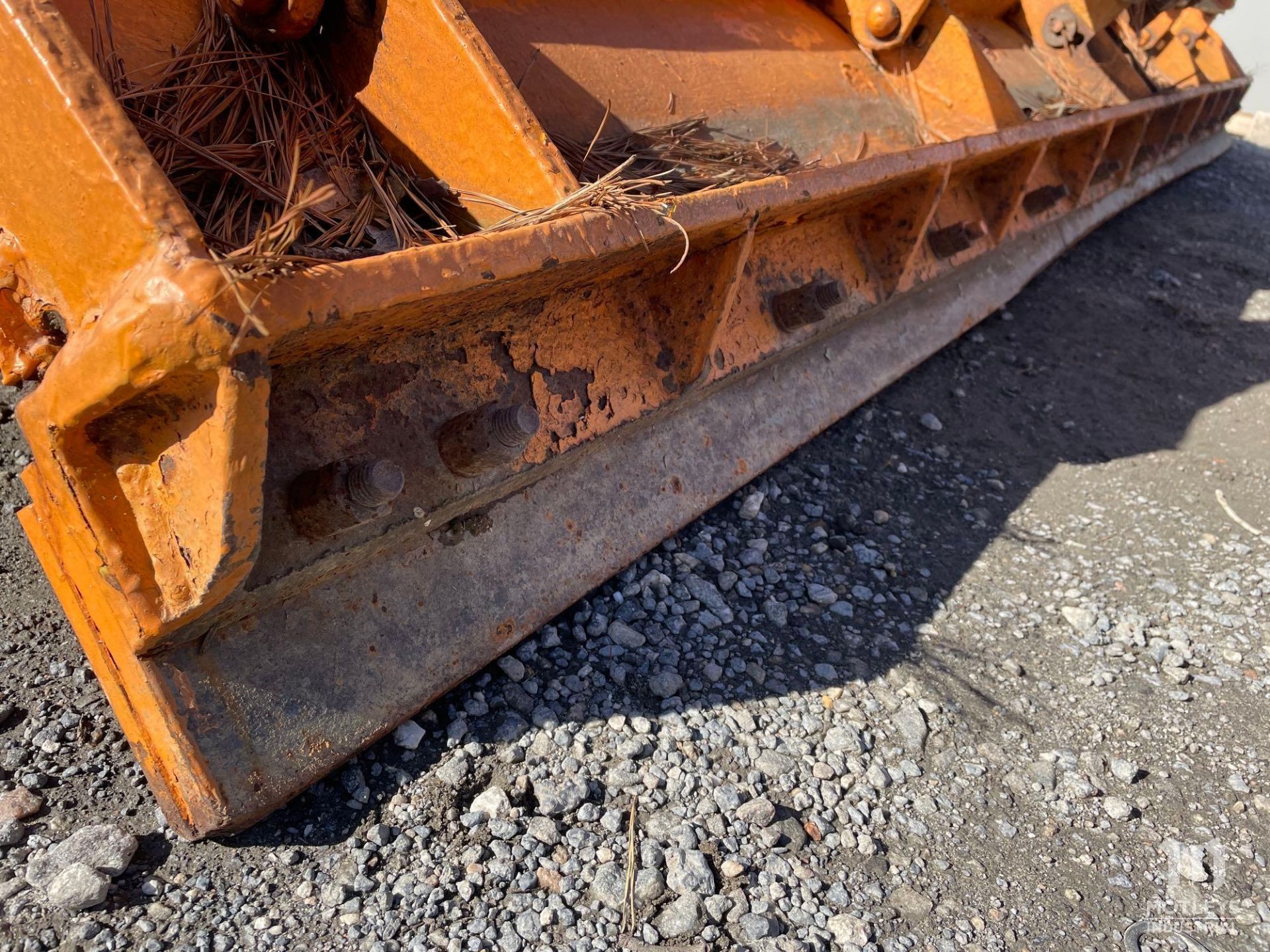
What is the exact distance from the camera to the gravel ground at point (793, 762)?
1836 millimetres

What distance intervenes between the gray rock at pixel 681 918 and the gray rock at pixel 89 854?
→ 1098mm

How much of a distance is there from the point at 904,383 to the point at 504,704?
2.90 m

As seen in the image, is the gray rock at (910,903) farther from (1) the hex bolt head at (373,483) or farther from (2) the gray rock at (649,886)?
(1) the hex bolt head at (373,483)

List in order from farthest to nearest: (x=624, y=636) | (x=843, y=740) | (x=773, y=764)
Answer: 1. (x=624, y=636)
2. (x=843, y=740)
3. (x=773, y=764)

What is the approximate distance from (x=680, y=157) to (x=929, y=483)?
1.80 meters

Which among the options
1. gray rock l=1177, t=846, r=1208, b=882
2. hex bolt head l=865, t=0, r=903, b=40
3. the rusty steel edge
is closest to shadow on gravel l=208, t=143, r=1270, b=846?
gray rock l=1177, t=846, r=1208, b=882

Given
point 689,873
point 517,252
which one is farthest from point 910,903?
point 517,252

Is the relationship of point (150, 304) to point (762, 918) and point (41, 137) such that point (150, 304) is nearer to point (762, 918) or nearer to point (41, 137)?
point (41, 137)

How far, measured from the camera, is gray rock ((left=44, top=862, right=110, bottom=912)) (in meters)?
1.69

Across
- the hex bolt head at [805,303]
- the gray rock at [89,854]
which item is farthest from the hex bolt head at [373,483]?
the hex bolt head at [805,303]

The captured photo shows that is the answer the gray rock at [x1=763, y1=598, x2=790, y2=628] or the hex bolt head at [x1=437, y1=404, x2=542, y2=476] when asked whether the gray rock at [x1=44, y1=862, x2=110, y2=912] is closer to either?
the hex bolt head at [x1=437, y1=404, x2=542, y2=476]

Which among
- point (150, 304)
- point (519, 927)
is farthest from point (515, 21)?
point (519, 927)

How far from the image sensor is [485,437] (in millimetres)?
2057

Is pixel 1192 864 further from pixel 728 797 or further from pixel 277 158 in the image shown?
pixel 277 158
